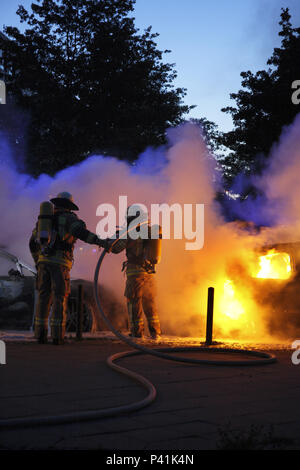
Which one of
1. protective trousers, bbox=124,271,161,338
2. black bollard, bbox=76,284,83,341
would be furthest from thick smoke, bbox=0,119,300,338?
black bollard, bbox=76,284,83,341

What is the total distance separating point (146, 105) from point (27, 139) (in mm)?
5286

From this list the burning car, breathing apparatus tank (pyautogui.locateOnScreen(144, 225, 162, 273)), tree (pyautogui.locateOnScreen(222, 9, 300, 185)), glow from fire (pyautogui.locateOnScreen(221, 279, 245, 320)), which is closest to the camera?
breathing apparatus tank (pyautogui.locateOnScreen(144, 225, 162, 273))

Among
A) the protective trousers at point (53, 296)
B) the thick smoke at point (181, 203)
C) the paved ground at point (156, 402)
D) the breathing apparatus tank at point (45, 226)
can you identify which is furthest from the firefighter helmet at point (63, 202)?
the thick smoke at point (181, 203)

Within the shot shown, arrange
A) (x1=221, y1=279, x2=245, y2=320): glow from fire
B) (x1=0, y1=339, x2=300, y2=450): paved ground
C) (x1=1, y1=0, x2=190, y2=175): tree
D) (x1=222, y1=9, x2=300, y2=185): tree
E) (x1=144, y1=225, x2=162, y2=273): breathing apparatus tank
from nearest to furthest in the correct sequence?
(x1=0, y1=339, x2=300, y2=450): paved ground
(x1=144, y1=225, x2=162, y2=273): breathing apparatus tank
(x1=221, y1=279, x2=245, y2=320): glow from fire
(x1=222, y1=9, x2=300, y2=185): tree
(x1=1, y1=0, x2=190, y2=175): tree

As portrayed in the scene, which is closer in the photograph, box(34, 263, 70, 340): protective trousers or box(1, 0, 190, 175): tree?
box(34, 263, 70, 340): protective trousers

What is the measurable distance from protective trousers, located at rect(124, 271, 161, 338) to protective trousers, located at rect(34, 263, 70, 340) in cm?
145

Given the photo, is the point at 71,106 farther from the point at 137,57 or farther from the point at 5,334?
the point at 5,334

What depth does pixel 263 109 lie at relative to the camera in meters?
25.0

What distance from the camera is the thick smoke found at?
11266 mm

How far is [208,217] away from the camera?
1262 centimetres

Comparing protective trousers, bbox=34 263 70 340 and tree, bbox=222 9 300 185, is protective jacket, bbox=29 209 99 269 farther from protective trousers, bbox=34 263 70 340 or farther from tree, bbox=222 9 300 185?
tree, bbox=222 9 300 185

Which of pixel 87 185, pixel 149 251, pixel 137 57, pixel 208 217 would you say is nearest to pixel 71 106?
pixel 137 57

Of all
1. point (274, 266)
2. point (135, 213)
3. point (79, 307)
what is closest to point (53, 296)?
point (79, 307)

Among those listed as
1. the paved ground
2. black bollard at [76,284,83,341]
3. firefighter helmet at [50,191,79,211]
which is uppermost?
firefighter helmet at [50,191,79,211]
